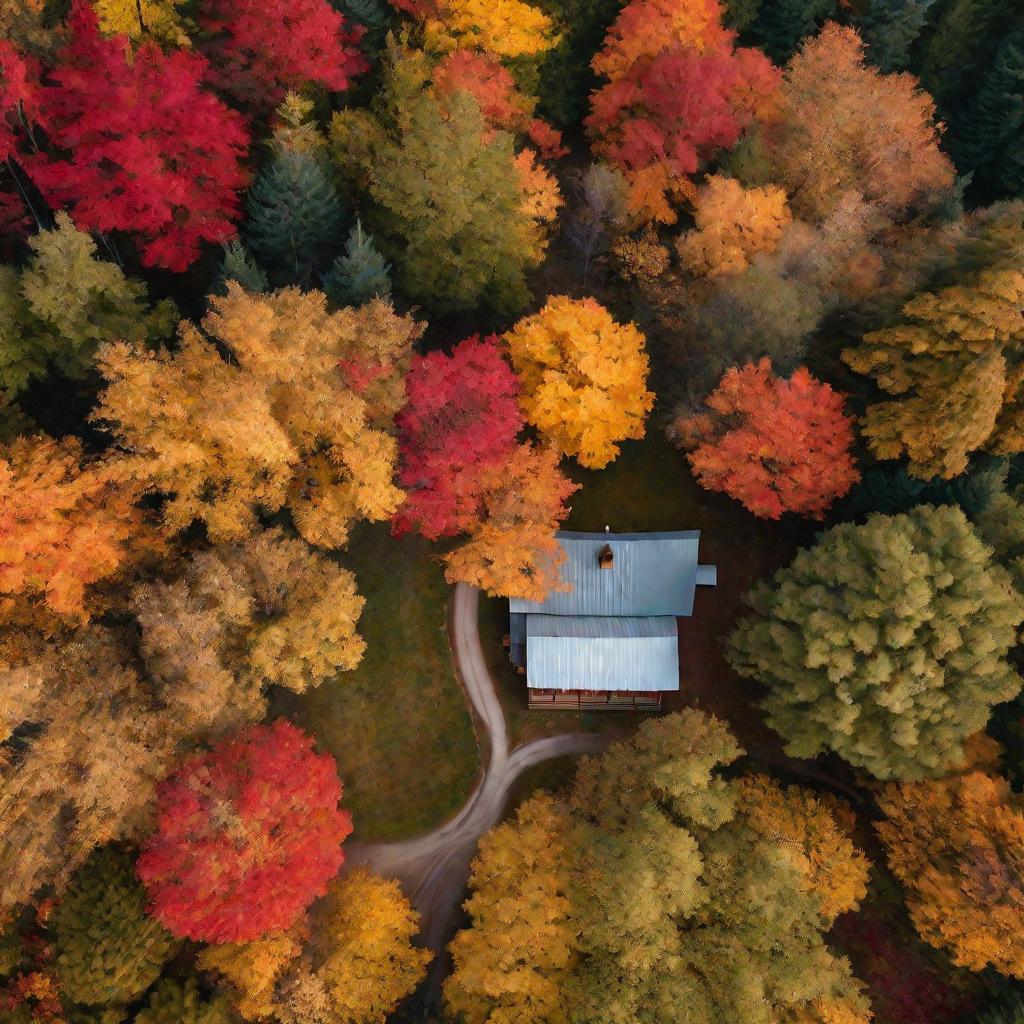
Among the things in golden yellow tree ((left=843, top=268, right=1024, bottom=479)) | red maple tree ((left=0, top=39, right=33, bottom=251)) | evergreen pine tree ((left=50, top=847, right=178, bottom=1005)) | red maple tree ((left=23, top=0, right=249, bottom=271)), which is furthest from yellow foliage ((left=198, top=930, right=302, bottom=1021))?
golden yellow tree ((left=843, top=268, right=1024, bottom=479))

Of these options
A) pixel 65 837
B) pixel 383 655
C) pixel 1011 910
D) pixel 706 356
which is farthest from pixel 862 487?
pixel 65 837

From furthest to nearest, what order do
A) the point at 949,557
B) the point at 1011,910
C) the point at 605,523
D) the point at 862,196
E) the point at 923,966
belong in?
the point at 605,523 < the point at 862,196 < the point at 923,966 < the point at 949,557 < the point at 1011,910

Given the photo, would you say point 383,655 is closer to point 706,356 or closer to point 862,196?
point 706,356

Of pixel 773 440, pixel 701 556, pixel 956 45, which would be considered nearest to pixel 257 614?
pixel 701 556

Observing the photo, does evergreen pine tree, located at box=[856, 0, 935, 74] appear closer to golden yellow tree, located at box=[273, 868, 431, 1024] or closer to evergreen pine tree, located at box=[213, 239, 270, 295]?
evergreen pine tree, located at box=[213, 239, 270, 295]

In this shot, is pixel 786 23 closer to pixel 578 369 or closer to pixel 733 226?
pixel 733 226

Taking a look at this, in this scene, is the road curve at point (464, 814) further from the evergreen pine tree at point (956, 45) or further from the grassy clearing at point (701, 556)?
the evergreen pine tree at point (956, 45)
